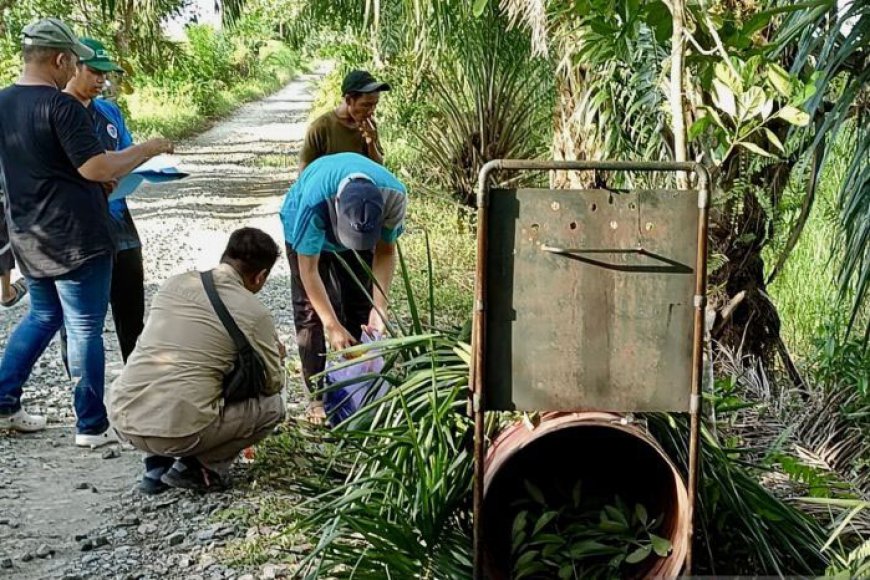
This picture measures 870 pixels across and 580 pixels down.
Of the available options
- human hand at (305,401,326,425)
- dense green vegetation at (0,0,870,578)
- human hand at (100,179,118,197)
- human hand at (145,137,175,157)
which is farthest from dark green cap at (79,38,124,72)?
human hand at (305,401,326,425)

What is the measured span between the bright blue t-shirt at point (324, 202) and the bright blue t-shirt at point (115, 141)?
2.88 feet

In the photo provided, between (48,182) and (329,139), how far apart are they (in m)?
1.40

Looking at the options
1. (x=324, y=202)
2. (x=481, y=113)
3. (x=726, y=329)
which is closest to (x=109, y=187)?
(x=324, y=202)

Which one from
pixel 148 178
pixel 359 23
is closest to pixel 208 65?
pixel 359 23

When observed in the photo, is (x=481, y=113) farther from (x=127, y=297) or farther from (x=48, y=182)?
(x=48, y=182)

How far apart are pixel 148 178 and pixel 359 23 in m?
6.03

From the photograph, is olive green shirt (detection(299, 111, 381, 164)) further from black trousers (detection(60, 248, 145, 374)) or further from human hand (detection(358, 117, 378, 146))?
black trousers (detection(60, 248, 145, 374))

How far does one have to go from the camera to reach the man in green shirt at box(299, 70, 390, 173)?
17.0 feet

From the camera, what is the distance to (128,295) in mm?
5086

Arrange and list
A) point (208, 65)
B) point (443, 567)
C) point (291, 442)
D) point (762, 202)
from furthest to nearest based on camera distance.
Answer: point (208, 65) < point (762, 202) < point (291, 442) < point (443, 567)

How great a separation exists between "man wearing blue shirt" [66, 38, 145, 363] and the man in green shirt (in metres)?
0.87

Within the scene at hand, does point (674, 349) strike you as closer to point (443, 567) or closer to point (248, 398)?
point (443, 567)

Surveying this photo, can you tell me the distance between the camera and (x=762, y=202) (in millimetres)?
5086

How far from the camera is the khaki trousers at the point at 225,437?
400cm
